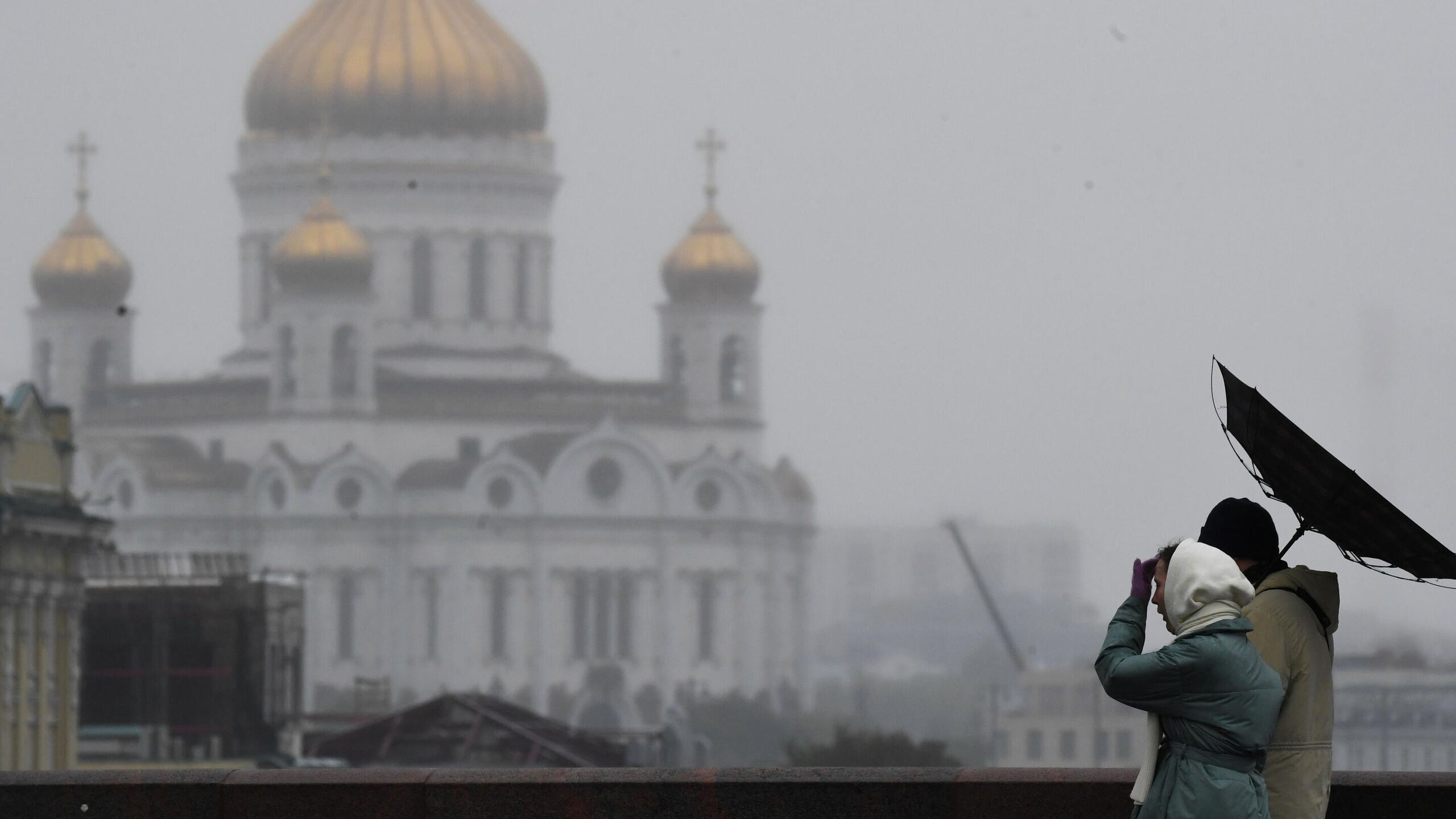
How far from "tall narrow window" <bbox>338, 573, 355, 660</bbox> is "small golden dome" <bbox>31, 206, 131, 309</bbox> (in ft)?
37.2

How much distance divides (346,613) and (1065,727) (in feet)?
66.3

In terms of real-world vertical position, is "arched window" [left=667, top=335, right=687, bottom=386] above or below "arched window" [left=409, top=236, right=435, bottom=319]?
below

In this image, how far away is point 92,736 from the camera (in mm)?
50656

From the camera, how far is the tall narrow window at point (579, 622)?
95812mm

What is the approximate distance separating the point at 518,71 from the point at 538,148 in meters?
3.15

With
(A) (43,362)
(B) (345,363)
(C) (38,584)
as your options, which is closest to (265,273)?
(B) (345,363)

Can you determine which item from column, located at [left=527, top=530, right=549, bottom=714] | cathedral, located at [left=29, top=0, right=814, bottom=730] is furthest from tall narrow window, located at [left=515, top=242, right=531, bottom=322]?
column, located at [left=527, top=530, right=549, bottom=714]

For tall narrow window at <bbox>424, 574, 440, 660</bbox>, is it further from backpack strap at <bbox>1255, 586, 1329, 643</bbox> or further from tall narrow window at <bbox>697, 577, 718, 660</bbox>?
backpack strap at <bbox>1255, 586, 1329, 643</bbox>

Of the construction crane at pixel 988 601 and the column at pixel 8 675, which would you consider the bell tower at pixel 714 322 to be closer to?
the construction crane at pixel 988 601

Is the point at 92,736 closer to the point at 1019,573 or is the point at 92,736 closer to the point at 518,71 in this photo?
the point at 518,71

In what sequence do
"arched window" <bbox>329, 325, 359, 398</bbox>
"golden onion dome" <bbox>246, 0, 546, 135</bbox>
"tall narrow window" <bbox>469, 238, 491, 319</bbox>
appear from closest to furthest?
"arched window" <bbox>329, 325, 359, 398</bbox> < "tall narrow window" <bbox>469, 238, 491, 319</bbox> < "golden onion dome" <bbox>246, 0, 546, 135</bbox>

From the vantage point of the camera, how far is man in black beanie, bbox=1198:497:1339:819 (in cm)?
917

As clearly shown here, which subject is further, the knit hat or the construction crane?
the construction crane

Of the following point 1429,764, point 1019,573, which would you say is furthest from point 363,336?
point 1429,764
